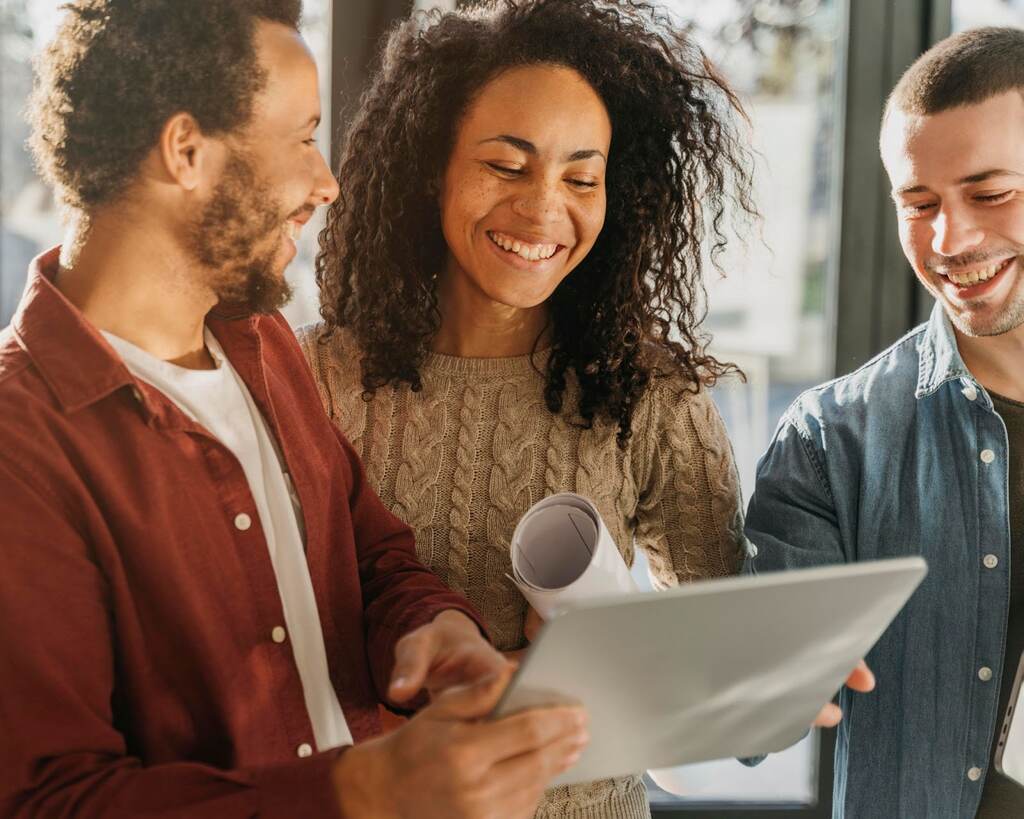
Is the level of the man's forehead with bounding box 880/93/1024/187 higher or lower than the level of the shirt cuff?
higher

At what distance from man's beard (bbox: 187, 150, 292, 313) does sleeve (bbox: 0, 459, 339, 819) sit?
0.75ft

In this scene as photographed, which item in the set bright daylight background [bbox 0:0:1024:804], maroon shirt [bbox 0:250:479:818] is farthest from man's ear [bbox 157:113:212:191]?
bright daylight background [bbox 0:0:1024:804]

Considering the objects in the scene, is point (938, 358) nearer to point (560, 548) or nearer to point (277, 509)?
point (560, 548)

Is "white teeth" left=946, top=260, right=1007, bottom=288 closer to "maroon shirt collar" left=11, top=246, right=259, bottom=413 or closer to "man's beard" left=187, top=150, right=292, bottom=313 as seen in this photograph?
"man's beard" left=187, top=150, right=292, bottom=313

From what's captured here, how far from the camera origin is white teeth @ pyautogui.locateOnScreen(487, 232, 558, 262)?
4.35ft

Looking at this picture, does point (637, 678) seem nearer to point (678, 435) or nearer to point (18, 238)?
point (678, 435)

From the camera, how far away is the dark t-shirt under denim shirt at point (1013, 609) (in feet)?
4.60

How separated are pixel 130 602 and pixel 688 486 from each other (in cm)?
76

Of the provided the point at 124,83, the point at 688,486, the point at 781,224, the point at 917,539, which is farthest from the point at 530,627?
the point at 781,224

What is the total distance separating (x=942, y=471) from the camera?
57.0 inches

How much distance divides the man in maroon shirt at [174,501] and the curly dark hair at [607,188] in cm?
40

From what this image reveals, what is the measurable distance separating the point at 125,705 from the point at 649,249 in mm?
861

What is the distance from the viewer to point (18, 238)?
1.29 meters

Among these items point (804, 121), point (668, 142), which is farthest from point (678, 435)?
point (804, 121)
